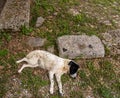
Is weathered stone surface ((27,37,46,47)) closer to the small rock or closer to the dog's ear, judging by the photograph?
the small rock

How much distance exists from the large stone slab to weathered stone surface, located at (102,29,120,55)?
6.74 feet

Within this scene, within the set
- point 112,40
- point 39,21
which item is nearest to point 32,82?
point 39,21

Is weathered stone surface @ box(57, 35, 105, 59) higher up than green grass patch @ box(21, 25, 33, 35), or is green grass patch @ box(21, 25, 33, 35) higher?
green grass patch @ box(21, 25, 33, 35)

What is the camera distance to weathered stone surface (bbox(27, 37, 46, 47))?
25.0 feet

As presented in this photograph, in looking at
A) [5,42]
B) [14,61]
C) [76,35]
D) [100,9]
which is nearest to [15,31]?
[5,42]

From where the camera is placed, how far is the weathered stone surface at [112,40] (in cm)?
788

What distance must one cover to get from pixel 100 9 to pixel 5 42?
3345mm

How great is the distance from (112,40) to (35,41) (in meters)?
1.99

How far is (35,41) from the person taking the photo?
7.71 meters

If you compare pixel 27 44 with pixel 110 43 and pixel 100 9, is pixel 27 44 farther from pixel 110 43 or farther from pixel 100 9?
pixel 100 9

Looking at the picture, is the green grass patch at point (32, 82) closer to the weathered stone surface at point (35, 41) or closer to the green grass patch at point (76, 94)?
the green grass patch at point (76, 94)

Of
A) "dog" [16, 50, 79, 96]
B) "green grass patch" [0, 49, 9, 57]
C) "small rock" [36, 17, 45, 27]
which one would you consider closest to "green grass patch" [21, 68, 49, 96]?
"dog" [16, 50, 79, 96]

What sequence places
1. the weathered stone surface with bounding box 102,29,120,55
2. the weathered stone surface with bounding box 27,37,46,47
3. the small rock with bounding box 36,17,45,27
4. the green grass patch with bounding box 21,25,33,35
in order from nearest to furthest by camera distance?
the weathered stone surface with bounding box 27,37,46,47 → the green grass patch with bounding box 21,25,33,35 → the weathered stone surface with bounding box 102,29,120,55 → the small rock with bounding box 36,17,45,27

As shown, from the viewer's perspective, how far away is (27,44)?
25.0 feet
